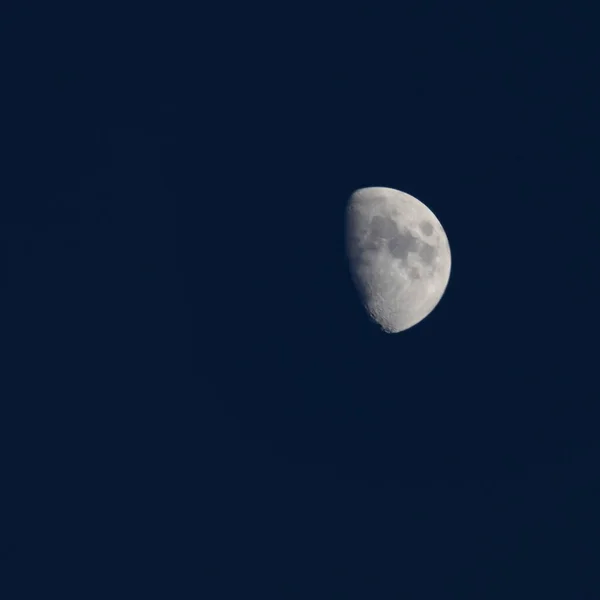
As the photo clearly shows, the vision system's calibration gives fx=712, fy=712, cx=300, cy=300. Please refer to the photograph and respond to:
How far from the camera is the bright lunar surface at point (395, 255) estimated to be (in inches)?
1240

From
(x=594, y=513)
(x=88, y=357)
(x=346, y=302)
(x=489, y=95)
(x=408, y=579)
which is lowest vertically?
(x=408, y=579)

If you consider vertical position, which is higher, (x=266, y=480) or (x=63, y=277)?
(x=63, y=277)

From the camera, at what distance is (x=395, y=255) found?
31422 millimetres

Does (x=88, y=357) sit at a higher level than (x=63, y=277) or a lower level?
lower

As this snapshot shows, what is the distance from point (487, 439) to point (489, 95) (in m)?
A: 17.8

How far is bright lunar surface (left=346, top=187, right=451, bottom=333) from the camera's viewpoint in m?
31.5

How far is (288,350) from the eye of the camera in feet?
123

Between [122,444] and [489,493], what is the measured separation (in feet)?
62.2

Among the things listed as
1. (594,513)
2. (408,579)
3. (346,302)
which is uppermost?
(346,302)

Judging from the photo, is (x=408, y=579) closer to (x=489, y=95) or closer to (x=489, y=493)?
(x=489, y=493)

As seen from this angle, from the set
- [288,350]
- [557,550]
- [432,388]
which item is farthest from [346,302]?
[557,550]

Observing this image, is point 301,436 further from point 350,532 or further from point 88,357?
point 88,357

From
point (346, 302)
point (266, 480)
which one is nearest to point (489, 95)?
point (346, 302)

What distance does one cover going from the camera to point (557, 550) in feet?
117
